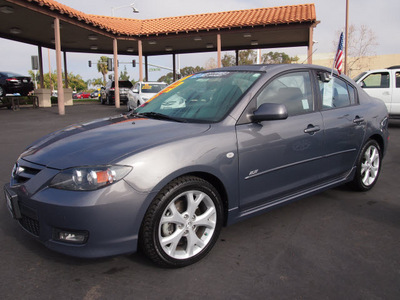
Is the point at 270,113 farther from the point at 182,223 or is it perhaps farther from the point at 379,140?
the point at 379,140

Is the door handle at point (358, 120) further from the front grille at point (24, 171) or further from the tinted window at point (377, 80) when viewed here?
the tinted window at point (377, 80)

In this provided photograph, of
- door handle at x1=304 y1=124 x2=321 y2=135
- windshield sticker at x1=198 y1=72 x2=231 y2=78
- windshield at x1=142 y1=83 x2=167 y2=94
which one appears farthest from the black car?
door handle at x1=304 y1=124 x2=321 y2=135

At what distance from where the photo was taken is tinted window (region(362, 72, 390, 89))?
35.9 feet

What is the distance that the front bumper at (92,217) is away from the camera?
7.42 feet

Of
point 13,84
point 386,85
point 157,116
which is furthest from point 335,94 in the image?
point 13,84

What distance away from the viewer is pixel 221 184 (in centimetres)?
280

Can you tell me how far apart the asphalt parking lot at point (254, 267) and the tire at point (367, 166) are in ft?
2.18

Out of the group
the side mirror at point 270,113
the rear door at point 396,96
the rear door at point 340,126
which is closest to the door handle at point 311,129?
the rear door at point 340,126

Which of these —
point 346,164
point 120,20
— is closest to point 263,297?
point 346,164

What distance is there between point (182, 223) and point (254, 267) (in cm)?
63

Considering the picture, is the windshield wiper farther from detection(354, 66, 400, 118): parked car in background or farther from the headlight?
detection(354, 66, 400, 118): parked car in background

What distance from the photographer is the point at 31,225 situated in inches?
99.0

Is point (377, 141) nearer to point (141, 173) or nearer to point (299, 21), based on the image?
point (141, 173)

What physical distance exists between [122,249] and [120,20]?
2190 cm
